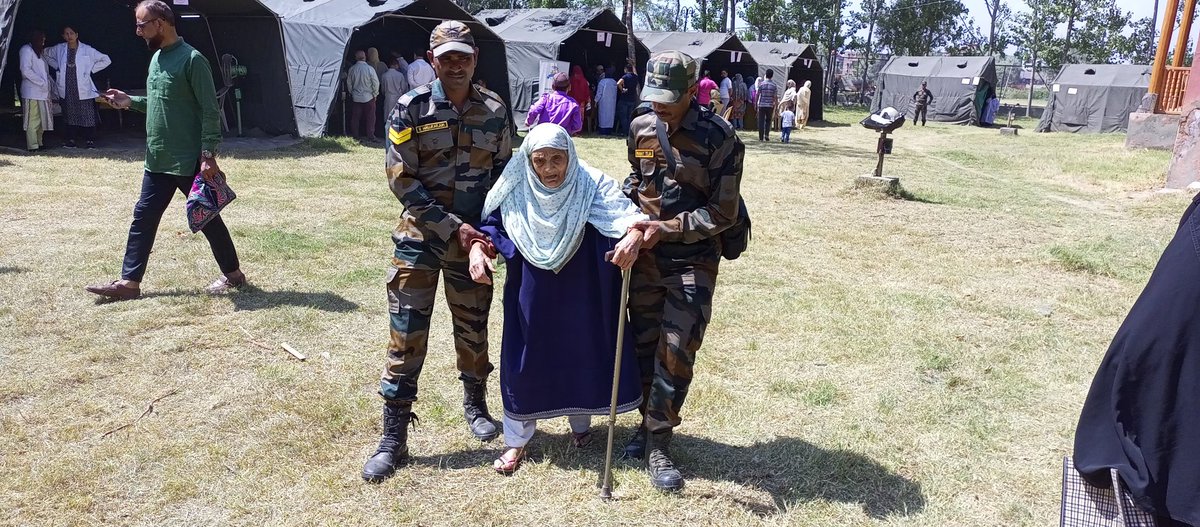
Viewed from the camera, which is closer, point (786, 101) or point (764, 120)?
point (764, 120)

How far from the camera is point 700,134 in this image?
311 centimetres

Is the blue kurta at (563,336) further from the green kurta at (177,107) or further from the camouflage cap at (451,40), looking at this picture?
the green kurta at (177,107)

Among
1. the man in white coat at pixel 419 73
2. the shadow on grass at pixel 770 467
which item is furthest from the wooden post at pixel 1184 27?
the shadow on grass at pixel 770 467

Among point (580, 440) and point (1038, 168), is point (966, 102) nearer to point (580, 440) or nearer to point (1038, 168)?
point (1038, 168)

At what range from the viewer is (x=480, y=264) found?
303cm

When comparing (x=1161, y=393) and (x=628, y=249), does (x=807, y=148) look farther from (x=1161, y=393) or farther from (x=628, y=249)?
(x=1161, y=393)

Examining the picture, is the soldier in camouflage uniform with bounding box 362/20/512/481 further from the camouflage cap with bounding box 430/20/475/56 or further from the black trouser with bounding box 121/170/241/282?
the black trouser with bounding box 121/170/241/282

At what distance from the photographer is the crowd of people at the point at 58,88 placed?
11156 millimetres

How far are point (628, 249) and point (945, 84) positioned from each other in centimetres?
2869

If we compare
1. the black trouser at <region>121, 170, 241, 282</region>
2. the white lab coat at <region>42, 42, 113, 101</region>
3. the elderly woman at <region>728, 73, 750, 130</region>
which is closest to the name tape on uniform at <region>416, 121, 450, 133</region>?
the black trouser at <region>121, 170, 241, 282</region>

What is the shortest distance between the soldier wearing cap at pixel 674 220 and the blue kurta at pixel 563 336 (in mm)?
127

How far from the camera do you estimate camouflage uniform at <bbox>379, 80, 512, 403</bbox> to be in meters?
3.17

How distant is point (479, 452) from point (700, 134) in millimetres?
1603

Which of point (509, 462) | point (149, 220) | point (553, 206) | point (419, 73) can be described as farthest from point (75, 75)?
point (553, 206)
